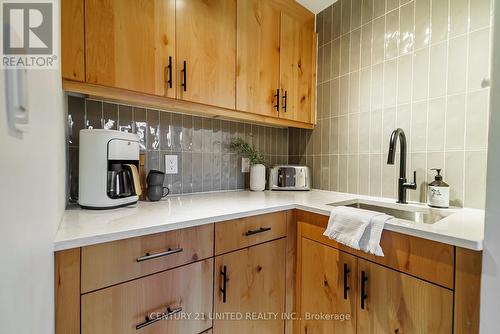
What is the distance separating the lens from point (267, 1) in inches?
60.7

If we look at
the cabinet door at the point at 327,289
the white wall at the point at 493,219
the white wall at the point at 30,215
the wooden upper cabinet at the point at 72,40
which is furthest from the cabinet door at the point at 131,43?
the white wall at the point at 493,219

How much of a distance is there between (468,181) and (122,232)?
1.48 m

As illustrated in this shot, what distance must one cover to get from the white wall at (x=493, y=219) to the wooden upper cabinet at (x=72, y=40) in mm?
1376

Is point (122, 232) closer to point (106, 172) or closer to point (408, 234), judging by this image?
point (106, 172)

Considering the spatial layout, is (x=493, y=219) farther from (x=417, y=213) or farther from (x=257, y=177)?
(x=257, y=177)

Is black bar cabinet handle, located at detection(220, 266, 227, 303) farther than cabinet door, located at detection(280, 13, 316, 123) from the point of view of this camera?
No

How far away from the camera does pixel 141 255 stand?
805 mm

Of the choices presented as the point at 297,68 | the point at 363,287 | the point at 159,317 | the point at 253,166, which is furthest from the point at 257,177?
the point at 159,317

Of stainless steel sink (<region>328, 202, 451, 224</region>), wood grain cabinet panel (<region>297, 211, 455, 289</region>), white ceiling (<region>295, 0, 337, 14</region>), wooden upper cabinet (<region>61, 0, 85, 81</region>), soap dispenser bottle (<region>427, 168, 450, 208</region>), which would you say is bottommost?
wood grain cabinet panel (<region>297, 211, 455, 289</region>)

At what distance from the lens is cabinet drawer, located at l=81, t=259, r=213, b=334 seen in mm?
731

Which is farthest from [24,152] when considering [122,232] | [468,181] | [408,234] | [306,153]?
[306,153]

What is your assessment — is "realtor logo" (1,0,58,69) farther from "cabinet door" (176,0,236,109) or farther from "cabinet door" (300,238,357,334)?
"cabinet door" (300,238,357,334)

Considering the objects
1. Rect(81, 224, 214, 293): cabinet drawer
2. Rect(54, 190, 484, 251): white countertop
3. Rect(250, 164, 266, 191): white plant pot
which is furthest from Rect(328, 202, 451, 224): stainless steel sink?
Rect(81, 224, 214, 293): cabinet drawer

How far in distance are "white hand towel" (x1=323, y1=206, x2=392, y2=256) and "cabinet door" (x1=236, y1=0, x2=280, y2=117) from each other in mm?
846
